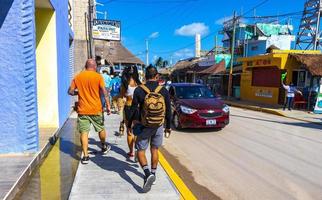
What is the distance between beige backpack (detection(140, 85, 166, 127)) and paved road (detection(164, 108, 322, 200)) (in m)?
1.33

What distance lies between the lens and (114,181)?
4.87 m

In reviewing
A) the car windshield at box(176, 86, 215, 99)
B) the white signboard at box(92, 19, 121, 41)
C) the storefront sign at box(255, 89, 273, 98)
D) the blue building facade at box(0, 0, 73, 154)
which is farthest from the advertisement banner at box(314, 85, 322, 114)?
the blue building facade at box(0, 0, 73, 154)

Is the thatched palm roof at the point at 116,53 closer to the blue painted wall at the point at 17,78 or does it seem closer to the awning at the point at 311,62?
the awning at the point at 311,62

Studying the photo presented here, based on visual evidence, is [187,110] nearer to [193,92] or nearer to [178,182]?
[193,92]

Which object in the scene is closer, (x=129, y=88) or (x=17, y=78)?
(x=17, y=78)

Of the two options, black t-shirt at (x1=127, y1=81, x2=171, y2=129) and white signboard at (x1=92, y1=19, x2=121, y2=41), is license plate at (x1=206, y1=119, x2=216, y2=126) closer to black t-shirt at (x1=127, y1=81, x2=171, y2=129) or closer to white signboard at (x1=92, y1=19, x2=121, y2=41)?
black t-shirt at (x1=127, y1=81, x2=171, y2=129)

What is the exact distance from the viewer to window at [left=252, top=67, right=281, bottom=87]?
20.5m

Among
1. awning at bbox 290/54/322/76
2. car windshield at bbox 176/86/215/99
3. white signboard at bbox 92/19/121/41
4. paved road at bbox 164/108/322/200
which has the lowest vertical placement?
paved road at bbox 164/108/322/200

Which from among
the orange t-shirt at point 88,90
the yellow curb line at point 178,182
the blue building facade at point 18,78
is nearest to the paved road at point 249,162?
the yellow curb line at point 178,182

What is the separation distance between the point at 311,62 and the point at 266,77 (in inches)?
178

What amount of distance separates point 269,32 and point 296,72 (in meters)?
26.5

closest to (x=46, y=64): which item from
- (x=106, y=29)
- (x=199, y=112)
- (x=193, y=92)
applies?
(x=199, y=112)

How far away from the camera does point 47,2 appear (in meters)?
7.70

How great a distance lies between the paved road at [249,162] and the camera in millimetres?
4891
